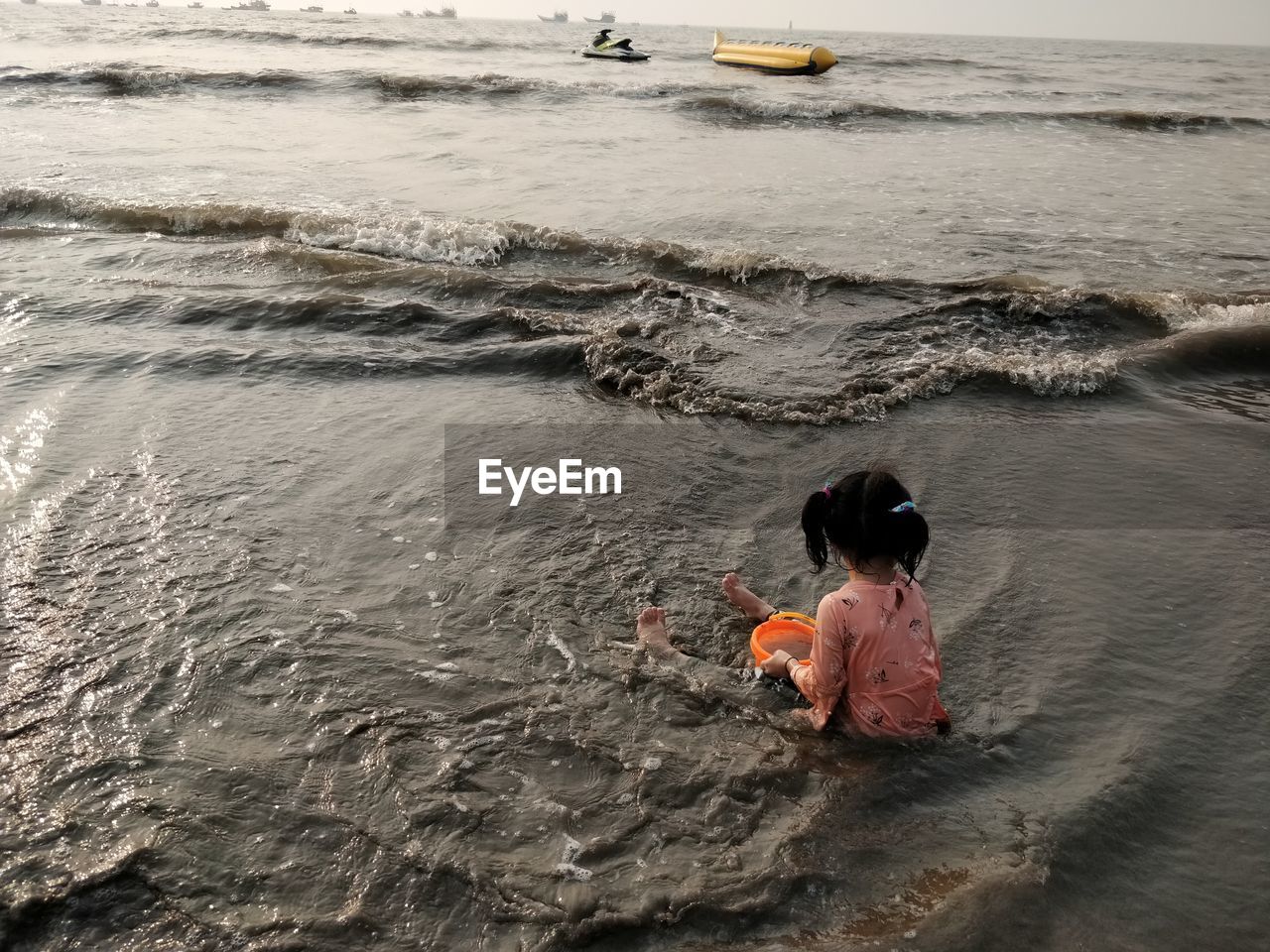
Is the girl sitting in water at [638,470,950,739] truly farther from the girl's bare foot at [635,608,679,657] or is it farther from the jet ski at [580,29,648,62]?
the jet ski at [580,29,648,62]

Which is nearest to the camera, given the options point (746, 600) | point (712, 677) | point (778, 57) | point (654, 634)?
point (712, 677)

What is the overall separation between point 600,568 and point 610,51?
3219 cm

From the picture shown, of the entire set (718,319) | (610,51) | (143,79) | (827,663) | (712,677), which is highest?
(610,51)

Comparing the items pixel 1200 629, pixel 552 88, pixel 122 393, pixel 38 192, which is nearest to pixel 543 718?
Answer: pixel 1200 629

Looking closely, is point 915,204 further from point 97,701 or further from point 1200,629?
point 97,701

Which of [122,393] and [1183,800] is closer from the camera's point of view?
[1183,800]

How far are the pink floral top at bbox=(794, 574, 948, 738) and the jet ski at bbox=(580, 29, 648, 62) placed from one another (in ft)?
107

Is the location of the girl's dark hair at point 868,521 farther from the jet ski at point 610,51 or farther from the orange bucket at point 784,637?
the jet ski at point 610,51

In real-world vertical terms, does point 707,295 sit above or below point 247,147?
below

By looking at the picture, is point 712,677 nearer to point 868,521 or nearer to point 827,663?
point 827,663

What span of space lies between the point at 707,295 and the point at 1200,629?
4.78m

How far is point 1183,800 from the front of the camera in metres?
2.75

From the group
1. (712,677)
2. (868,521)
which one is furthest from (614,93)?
(868,521)

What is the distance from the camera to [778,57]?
2920 cm
